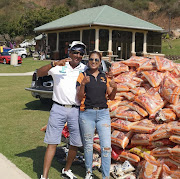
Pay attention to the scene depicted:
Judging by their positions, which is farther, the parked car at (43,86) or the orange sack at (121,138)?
the parked car at (43,86)

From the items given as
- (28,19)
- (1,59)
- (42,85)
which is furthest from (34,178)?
(28,19)

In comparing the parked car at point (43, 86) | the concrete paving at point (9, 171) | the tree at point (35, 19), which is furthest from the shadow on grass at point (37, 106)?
the tree at point (35, 19)

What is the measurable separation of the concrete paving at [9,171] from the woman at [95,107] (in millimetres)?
1223

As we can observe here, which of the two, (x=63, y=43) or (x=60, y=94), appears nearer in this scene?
(x=60, y=94)

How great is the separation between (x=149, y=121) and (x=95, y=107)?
130cm

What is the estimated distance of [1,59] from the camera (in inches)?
1273

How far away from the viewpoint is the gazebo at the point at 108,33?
1193 inches

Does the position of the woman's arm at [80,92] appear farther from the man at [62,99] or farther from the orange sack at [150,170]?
the orange sack at [150,170]

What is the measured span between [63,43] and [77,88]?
32688mm

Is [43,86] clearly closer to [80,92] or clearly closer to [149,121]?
[149,121]

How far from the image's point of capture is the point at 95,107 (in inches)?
160

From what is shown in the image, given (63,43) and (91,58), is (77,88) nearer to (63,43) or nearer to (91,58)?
(91,58)

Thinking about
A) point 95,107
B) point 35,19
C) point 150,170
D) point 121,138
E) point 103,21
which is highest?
point 35,19

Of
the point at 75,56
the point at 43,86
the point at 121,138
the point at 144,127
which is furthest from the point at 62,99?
→ the point at 43,86
